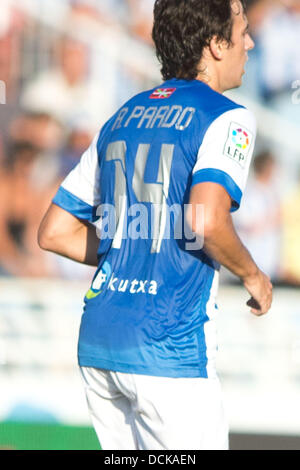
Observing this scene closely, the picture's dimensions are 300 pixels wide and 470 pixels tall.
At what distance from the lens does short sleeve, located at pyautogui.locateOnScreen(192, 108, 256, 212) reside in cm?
198

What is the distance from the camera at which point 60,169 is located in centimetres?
501

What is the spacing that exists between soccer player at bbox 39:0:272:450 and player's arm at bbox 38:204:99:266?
0.24 metres

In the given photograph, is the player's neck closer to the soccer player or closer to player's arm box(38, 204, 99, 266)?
the soccer player

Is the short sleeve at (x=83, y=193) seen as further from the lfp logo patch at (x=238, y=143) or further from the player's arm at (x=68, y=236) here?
the lfp logo patch at (x=238, y=143)

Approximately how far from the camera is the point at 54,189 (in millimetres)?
4996

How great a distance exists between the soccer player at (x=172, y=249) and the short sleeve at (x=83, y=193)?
154mm

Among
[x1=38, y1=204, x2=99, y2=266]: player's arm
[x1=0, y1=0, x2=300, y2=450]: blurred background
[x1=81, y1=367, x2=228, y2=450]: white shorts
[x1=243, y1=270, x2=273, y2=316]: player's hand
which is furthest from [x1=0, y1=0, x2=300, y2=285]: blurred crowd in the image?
[x1=81, y1=367, x2=228, y2=450]: white shorts

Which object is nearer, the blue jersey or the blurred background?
the blue jersey

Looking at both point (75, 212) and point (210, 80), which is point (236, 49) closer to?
point (210, 80)

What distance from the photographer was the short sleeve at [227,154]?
6.50 feet

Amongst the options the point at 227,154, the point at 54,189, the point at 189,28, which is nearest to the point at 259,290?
the point at 227,154

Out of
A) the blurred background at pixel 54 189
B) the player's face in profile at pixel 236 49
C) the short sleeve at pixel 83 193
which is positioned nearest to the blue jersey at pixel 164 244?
the player's face in profile at pixel 236 49
